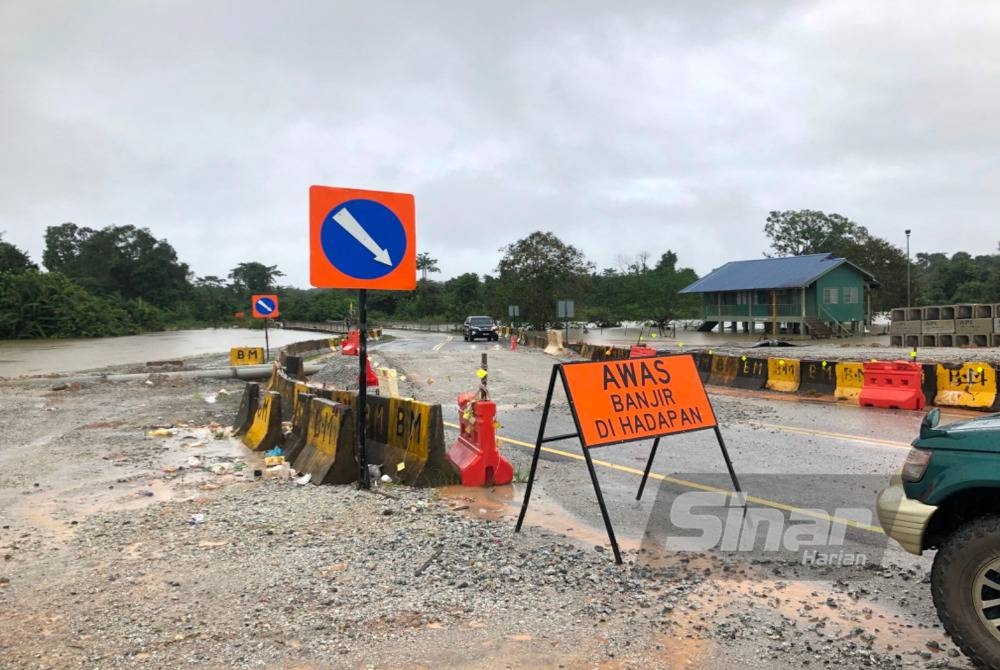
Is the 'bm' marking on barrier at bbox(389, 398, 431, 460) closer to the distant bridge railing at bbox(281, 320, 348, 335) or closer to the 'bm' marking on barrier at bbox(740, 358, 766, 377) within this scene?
the 'bm' marking on barrier at bbox(740, 358, 766, 377)

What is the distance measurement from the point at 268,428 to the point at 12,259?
89.0 metres

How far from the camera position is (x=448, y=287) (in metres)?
104

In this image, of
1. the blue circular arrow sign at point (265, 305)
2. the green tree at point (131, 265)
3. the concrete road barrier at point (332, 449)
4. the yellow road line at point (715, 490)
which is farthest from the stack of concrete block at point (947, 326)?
the green tree at point (131, 265)

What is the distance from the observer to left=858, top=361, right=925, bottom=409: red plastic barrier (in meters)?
12.2

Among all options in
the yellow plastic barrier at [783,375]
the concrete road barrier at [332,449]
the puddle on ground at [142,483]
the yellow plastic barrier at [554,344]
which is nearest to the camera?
the puddle on ground at [142,483]

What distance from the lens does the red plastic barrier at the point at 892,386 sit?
1216 centimetres

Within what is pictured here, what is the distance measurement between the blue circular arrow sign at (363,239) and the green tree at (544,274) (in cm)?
4809

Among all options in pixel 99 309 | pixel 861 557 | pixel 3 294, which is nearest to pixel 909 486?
pixel 861 557

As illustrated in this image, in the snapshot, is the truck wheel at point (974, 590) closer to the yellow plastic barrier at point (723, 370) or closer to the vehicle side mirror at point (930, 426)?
the vehicle side mirror at point (930, 426)

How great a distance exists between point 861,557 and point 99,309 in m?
85.5

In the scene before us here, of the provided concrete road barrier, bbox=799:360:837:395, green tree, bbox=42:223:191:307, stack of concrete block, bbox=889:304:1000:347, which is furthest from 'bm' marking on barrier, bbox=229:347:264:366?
green tree, bbox=42:223:191:307

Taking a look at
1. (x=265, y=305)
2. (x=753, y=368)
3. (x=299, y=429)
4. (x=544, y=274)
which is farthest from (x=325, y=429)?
(x=544, y=274)

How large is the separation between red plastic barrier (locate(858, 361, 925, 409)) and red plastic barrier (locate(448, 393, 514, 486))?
8.79 metres

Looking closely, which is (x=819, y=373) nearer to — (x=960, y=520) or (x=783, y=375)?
(x=783, y=375)
